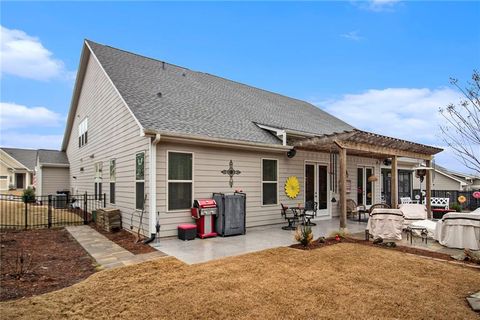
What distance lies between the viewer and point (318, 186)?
11102 millimetres

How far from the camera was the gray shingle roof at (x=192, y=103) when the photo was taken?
817 cm

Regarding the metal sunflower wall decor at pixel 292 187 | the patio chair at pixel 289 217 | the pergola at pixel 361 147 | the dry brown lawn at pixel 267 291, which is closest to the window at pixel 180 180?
the dry brown lawn at pixel 267 291

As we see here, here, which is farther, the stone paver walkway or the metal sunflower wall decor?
the metal sunflower wall decor

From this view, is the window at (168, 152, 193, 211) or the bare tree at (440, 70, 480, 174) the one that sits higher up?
the bare tree at (440, 70, 480, 174)

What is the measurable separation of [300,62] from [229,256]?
12401 mm

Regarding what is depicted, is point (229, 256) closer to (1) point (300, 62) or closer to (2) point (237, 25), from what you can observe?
Result: (2) point (237, 25)

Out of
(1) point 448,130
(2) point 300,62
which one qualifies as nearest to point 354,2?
(1) point 448,130

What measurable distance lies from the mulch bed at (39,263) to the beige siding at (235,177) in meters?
2.15

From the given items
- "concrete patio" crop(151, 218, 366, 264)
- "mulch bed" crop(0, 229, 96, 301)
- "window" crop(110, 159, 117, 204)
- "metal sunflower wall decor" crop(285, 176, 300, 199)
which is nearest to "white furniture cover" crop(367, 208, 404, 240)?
"concrete patio" crop(151, 218, 366, 264)

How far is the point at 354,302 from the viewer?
3.73 m

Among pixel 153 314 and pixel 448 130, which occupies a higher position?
pixel 448 130

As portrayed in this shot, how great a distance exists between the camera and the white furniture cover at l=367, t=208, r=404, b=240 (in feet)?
24.4

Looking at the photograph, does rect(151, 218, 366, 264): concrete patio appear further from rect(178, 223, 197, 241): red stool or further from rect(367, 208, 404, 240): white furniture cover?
rect(367, 208, 404, 240): white furniture cover

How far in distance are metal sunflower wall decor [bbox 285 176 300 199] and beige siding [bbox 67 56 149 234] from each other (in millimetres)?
4783
